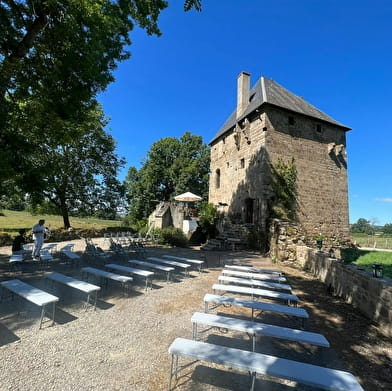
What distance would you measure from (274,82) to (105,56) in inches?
558

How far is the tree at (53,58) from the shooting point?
19.7 feet

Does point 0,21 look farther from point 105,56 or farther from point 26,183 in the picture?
point 26,183

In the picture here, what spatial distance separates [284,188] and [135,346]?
12816 millimetres

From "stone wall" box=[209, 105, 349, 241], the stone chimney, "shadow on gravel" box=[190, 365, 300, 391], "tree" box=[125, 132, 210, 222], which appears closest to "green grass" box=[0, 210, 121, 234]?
"tree" box=[125, 132, 210, 222]

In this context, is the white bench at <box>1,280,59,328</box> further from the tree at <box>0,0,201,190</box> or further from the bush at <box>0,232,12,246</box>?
the bush at <box>0,232,12,246</box>

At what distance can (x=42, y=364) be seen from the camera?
2.65 meters

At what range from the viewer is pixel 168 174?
88.5ft

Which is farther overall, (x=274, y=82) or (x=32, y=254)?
(x=274, y=82)

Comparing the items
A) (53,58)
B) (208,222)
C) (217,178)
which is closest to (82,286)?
(53,58)

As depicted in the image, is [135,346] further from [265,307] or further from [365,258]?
[365,258]

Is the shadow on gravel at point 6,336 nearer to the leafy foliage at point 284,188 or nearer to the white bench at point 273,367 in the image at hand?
the white bench at point 273,367

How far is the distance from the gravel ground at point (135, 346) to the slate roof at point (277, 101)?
1283cm

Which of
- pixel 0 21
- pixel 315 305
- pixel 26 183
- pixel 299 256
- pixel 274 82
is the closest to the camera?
pixel 315 305

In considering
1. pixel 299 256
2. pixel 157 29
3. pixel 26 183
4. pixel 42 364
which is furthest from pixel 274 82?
pixel 42 364
